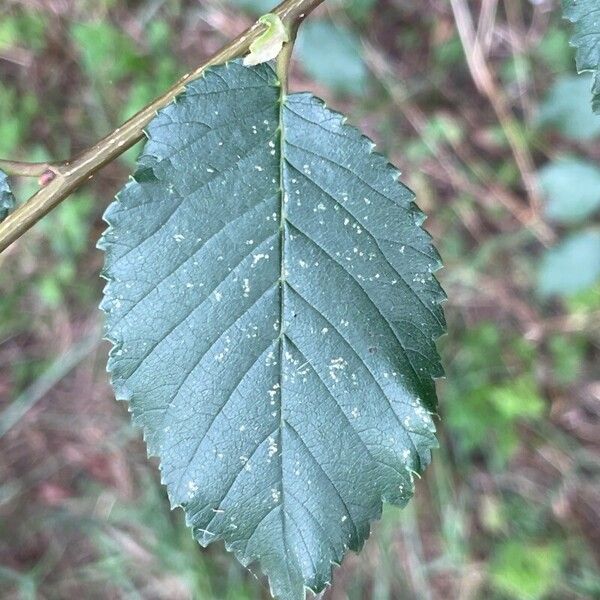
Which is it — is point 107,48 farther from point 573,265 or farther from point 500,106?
point 573,265

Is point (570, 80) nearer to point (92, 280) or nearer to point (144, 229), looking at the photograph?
point (144, 229)

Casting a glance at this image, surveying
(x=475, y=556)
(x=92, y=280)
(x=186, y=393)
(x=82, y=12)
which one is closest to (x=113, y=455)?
(x=92, y=280)

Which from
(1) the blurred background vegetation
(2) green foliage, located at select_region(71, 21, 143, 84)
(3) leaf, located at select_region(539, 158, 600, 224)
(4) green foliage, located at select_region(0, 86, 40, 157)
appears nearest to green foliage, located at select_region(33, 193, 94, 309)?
(1) the blurred background vegetation

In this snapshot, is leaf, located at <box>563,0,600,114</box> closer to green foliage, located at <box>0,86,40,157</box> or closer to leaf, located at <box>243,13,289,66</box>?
leaf, located at <box>243,13,289,66</box>

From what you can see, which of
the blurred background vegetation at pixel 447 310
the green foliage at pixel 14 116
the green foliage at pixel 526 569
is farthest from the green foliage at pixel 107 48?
the green foliage at pixel 526 569

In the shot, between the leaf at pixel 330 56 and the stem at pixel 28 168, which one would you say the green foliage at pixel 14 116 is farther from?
the stem at pixel 28 168

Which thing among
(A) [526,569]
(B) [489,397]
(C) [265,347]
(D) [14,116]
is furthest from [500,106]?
(C) [265,347]
